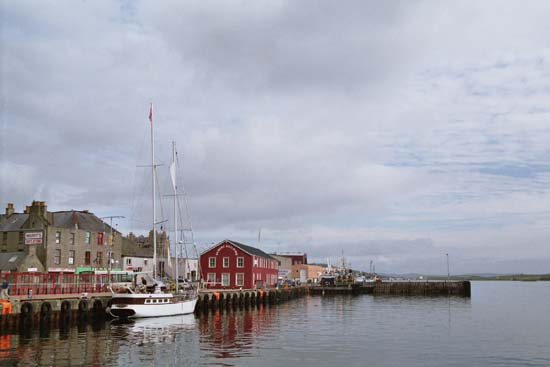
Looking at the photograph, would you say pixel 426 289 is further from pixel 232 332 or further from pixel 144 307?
pixel 232 332

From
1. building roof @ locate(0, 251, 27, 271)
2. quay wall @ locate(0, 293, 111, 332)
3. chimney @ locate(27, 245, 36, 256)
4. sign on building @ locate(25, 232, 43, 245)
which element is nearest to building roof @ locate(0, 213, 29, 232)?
sign on building @ locate(25, 232, 43, 245)

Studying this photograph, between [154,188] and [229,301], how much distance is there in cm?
2112

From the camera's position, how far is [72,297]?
50.7 metres

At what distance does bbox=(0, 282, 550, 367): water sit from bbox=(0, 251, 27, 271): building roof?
64.8 feet

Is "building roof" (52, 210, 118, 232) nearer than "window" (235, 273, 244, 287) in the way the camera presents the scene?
Yes

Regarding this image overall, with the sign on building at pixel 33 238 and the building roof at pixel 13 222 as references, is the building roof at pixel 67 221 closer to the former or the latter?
the building roof at pixel 13 222

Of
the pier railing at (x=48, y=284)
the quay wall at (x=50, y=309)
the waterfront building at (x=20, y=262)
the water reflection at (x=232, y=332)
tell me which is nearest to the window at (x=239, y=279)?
the water reflection at (x=232, y=332)

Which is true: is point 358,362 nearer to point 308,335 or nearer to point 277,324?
point 308,335

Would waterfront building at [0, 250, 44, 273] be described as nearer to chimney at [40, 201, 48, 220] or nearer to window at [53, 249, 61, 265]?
window at [53, 249, 61, 265]

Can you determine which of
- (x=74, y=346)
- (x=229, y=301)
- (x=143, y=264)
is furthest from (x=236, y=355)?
(x=143, y=264)

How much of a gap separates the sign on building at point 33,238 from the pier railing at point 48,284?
14.2 feet

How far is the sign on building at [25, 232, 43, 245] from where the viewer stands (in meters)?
66.5

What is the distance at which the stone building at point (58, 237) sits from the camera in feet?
219

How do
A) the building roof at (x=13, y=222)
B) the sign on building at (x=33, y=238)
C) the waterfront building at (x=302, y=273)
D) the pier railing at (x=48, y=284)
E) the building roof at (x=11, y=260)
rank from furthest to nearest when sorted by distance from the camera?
the waterfront building at (x=302, y=273) → the building roof at (x=13, y=222) → the sign on building at (x=33, y=238) → the building roof at (x=11, y=260) → the pier railing at (x=48, y=284)
